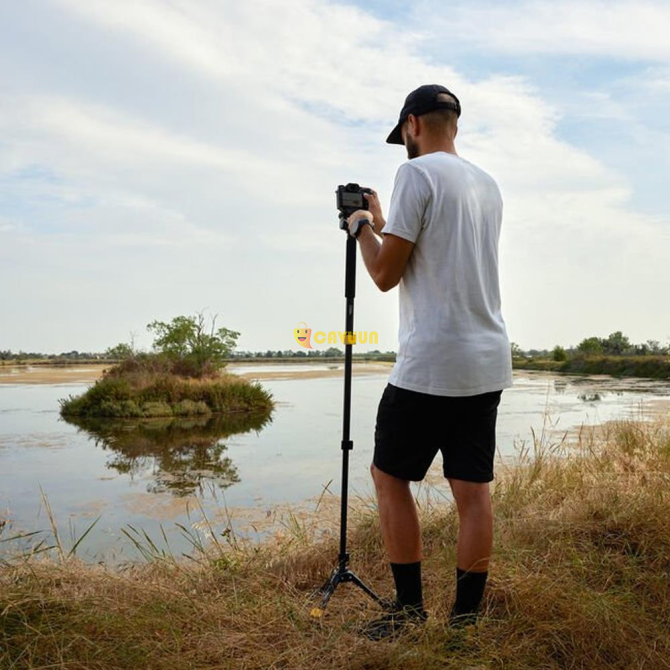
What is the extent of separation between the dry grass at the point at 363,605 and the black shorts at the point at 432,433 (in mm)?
470

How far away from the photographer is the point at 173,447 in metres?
9.84

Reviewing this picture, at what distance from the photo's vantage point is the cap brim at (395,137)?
2122mm

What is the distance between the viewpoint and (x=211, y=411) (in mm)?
14797

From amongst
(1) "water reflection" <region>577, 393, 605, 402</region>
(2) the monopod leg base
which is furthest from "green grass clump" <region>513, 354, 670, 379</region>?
(2) the monopod leg base

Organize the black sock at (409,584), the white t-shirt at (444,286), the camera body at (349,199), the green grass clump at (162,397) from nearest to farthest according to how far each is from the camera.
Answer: the white t-shirt at (444,286) → the black sock at (409,584) → the camera body at (349,199) → the green grass clump at (162,397)

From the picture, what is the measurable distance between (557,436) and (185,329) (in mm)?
10499

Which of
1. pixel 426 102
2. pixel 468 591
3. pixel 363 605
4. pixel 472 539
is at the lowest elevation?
pixel 363 605

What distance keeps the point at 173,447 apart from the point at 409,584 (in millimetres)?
8383

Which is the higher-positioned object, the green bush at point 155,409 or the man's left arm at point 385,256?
the man's left arm at point 385,256

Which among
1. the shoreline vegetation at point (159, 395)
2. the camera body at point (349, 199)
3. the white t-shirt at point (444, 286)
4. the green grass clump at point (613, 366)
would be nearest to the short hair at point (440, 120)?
the white t-shirt at point (444, 286)

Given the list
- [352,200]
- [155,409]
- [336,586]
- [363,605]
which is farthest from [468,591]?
[155,409]

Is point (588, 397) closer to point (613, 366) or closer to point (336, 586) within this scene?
point (336, 586)

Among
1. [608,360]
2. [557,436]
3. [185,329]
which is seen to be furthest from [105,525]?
[608,360]

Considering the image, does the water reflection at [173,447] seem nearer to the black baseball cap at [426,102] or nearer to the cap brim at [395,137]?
the cap brim at [395,137]
